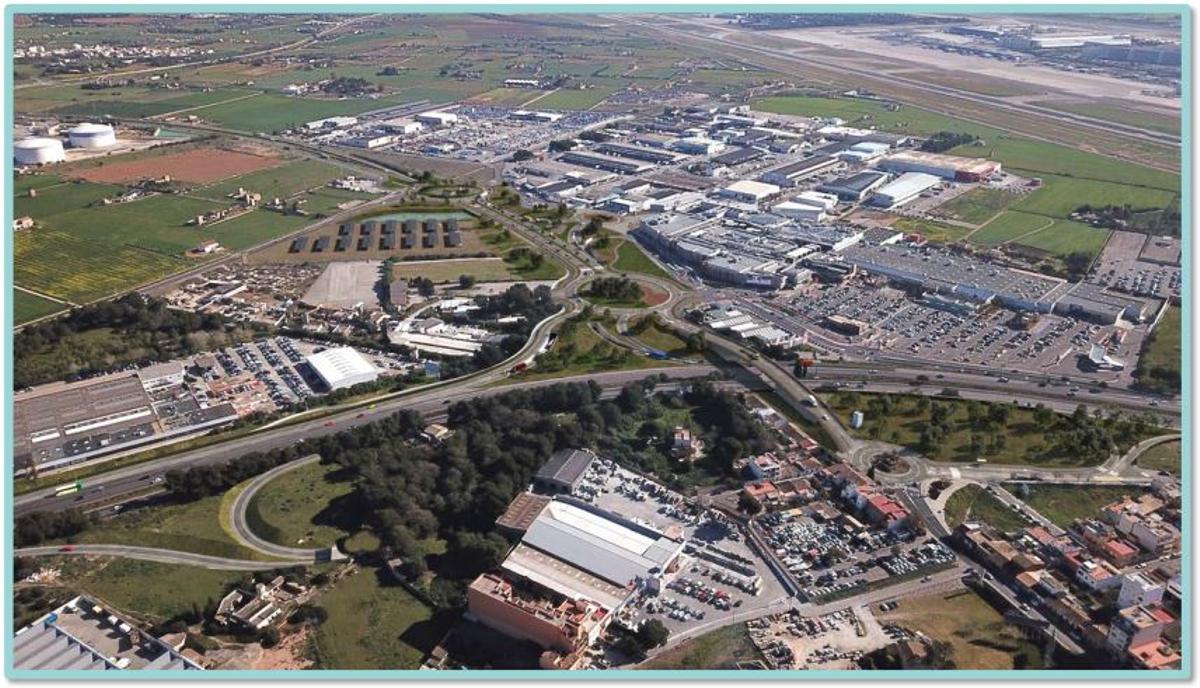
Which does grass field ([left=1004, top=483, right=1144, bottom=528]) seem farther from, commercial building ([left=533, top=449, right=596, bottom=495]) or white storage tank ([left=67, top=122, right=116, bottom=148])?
white storage tank ([left=67, top=122, right=116, bottom=148])

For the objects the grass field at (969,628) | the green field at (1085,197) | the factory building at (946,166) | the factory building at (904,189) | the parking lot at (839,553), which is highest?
the factory building at (946,166)

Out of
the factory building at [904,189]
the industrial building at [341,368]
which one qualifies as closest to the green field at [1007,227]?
the factory building at [904,189]

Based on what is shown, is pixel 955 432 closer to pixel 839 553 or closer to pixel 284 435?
pixel 839 553

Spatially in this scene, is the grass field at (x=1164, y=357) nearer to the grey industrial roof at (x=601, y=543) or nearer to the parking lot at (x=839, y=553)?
the parking lot at (x=839, y=553)

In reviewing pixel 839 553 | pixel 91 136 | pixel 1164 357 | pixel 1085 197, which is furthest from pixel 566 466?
pixel 91 136

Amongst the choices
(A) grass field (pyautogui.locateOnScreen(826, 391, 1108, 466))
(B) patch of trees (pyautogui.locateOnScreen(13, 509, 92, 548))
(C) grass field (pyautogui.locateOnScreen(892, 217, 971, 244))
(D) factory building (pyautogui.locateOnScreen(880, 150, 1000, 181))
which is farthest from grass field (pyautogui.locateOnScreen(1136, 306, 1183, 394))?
(B) patch of trees (pyautogui.locateOnScreen(13, 509, 92, 548))

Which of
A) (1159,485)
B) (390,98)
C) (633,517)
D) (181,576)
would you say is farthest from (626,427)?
(390,98)
